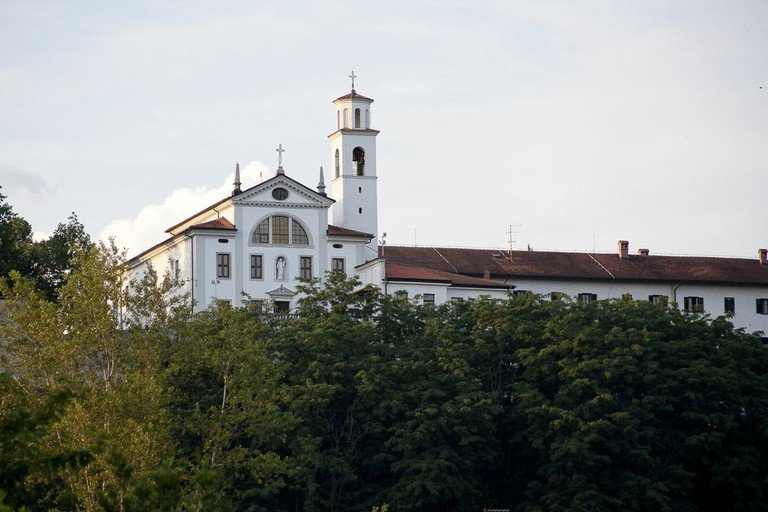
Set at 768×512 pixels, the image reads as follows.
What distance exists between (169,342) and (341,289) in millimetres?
16271

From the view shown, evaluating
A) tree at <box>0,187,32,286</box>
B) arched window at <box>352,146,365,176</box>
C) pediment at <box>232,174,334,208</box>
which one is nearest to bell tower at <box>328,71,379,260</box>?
arched window at <box>352,146,365,176</box>

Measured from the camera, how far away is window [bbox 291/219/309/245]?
7619 centimetres

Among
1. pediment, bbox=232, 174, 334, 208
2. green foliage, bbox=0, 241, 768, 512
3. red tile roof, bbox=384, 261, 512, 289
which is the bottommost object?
green foliage, bbox=0, 241, 768, 512

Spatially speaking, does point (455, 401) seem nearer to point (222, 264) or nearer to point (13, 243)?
point (222, 264)

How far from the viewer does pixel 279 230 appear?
76.1 m

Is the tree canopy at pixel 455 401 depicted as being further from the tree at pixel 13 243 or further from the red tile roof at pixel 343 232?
the tree at pixel 13 243

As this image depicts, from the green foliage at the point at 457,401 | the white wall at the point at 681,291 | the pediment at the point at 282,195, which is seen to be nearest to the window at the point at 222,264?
the pediment at the point at 282,195

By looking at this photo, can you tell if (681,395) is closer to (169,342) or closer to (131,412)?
(169,342)

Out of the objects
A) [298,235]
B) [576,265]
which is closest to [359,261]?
[298,235]

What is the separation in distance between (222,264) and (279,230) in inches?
142

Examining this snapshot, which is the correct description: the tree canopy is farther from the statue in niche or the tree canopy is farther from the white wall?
the white wall

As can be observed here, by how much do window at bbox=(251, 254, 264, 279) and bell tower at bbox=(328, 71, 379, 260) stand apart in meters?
7.85

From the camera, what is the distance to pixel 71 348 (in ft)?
135

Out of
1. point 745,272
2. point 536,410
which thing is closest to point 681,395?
point 536,410
